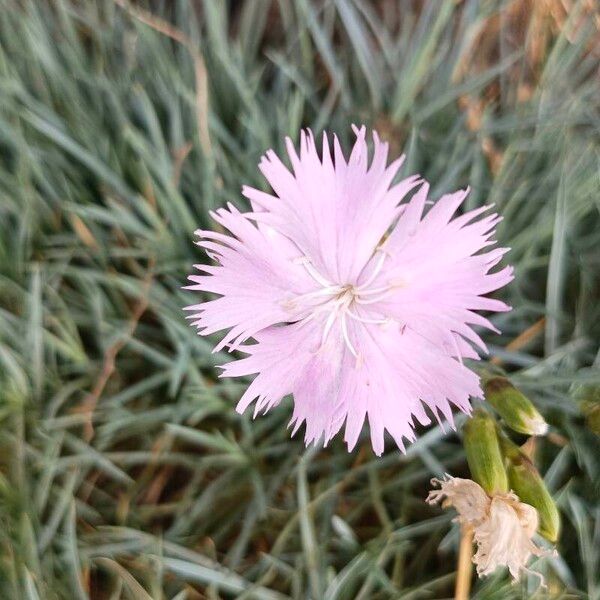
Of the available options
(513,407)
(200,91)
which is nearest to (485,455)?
(513,407)

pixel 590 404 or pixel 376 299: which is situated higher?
pixel 376 299

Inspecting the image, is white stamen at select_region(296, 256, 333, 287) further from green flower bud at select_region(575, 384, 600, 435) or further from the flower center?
green flower bud at select_region(575, 384, 600, 435)

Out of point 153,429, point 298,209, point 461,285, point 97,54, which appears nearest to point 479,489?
point 461,285

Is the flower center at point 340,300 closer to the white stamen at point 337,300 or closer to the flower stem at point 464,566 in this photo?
the white stamen at point 337,300

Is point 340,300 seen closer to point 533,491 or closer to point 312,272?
point 312,272

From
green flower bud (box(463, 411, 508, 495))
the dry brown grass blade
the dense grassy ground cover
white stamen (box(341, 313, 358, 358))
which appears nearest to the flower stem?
the dense grassy ground cover

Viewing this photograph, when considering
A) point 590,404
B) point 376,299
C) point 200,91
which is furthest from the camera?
point 200,91
